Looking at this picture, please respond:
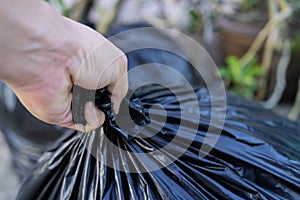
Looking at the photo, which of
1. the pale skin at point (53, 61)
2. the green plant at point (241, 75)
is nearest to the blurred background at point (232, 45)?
the green plant at point (241, 75)

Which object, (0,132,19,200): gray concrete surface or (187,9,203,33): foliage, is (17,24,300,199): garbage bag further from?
(187,9,203,33): foliage

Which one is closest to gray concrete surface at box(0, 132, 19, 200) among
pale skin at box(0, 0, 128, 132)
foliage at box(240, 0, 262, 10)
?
pale skin at box(0, 0, 128, 132)

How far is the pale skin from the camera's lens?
50cm

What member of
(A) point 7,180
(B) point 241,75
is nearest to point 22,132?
(A) point 7,180

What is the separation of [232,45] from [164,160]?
62.2 inches

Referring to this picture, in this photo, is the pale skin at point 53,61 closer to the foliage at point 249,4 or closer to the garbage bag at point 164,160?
the garbage bag at point 164,160

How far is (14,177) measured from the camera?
4.94 ft

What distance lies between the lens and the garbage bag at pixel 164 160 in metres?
0.67

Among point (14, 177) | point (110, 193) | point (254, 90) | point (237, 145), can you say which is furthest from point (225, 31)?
point (110, 193)

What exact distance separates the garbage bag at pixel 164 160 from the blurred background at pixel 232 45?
20.8 inches

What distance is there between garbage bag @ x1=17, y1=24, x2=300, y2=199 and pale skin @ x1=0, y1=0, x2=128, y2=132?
2cm

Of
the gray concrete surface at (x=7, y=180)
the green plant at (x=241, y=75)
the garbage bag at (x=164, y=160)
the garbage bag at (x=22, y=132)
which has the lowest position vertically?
the gray concrete surface at (x=7, y=180)

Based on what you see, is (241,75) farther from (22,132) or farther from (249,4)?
(22,132)

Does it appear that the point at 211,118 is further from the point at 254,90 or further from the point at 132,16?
the point at 254,90
